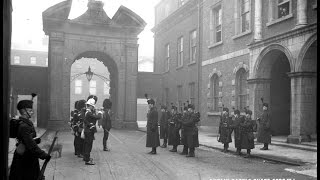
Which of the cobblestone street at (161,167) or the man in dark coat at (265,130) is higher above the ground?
the man in dark coat at (265,130)

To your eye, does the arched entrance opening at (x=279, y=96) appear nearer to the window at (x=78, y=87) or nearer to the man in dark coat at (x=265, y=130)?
the man in dark coat at (x=265, y=130)

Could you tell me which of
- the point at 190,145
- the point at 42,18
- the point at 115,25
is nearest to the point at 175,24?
the point at 115,25

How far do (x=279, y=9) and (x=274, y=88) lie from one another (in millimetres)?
3844

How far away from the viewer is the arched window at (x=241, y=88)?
61.9 ft

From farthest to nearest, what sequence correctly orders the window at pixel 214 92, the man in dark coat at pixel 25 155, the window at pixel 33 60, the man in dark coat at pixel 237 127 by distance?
1. the window at pixel 33 60
2. the window at pixel 214 92
3. the man in dark coat at pixel 237 127
4. the man in dark coat at pixel 25 155

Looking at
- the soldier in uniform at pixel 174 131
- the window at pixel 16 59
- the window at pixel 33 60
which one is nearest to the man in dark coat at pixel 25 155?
the soldier in uniform at pixel 174 131

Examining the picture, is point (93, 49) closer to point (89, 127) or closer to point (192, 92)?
point (192, 92)

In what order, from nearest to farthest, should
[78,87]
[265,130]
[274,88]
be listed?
[265,130] → [274,88] → [78,87]

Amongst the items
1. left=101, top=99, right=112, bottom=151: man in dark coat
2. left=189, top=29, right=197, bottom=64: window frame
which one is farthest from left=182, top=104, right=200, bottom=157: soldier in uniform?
left=189, top=29, right=197, bottom=64: window frame

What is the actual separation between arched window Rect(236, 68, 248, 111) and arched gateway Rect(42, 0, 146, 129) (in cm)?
813

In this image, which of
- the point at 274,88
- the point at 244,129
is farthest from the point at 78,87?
the point at 244,129

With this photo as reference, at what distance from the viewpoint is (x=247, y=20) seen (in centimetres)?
1852

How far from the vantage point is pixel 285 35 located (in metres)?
15.0

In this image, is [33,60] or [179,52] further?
Answer: [33,60]
